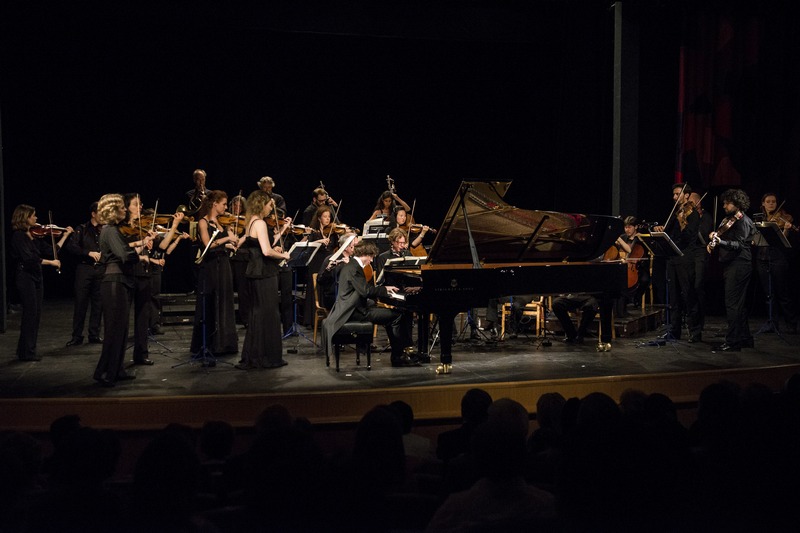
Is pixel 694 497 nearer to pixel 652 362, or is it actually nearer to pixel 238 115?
pixel 652 362

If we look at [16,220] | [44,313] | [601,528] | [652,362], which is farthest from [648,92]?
[601,528]

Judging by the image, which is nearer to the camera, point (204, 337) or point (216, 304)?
point (204, 337)

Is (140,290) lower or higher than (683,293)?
higher

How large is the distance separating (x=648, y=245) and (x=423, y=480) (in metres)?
6.92

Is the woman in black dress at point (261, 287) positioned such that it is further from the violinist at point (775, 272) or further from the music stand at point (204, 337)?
the violinist at point (775, 272)

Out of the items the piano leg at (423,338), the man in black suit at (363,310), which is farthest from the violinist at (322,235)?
the piano leg at (423,338)

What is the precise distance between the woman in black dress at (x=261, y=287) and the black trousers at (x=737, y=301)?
16.3 ft

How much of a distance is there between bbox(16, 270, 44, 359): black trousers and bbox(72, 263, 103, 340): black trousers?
0.75 metres

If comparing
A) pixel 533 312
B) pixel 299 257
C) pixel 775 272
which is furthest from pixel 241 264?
pixel 775 272

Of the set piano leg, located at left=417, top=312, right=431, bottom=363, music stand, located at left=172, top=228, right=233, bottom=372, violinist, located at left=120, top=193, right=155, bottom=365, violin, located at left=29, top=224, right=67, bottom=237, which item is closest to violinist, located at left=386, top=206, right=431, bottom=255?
piano leg, located at left=417, top=312, right=431, bottom=363

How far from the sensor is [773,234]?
9062 millimetres

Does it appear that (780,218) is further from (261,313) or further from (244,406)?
(244,406)

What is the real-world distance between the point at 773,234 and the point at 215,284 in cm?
646

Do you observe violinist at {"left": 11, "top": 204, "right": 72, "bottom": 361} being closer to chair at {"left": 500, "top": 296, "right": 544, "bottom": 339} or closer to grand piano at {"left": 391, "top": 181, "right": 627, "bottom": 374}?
grand piano at {"left": 391, "top": 181, "right": 627, "bottom": 374}
